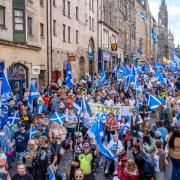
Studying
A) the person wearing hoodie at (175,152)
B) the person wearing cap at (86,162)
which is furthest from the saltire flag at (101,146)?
the person wearing hoodie at (175,152)

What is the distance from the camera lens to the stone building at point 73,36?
34.9 metres

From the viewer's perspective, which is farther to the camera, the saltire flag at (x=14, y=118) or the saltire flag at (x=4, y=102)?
the saltire flag at (x=14, y=118)

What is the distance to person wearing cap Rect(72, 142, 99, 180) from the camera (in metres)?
9.77

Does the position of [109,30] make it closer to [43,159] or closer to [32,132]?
[32,132]

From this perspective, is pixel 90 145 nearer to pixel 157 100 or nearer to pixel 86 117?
pixel 86 117

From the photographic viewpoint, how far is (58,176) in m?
10.4

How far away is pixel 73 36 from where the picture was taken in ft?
133

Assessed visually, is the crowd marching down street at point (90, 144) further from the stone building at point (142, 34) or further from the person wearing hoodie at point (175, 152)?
the stone building at point (142, 34)

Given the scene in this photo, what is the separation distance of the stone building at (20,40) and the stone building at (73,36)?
2939mm

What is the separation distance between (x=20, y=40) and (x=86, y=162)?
1917 centimetres

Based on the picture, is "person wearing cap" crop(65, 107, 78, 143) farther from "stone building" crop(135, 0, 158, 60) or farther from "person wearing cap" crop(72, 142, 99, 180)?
"stone building" crop(135, 0, 158, 60)

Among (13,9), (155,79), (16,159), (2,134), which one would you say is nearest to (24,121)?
(16,159)

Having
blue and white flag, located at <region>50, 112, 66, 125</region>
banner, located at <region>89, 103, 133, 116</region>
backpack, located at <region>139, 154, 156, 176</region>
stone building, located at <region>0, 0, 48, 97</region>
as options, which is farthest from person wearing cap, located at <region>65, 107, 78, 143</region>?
stone building, located at <region>0, 0, 48, 97</region>

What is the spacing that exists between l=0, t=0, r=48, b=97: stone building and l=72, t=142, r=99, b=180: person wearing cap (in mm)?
15157
